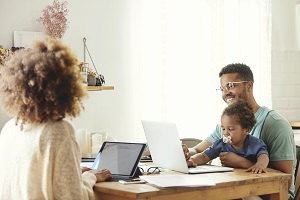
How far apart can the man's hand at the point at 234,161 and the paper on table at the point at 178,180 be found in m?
0.38

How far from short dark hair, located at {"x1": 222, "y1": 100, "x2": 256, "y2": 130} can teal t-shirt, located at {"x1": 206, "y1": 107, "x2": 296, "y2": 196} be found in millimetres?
166

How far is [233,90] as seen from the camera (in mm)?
3316

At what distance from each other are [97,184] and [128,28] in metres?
2.28

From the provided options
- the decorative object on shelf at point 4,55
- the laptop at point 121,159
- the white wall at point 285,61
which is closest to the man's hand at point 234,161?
the laptop at point 121,159

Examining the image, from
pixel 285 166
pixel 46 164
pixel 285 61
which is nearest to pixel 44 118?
pixel 46 164

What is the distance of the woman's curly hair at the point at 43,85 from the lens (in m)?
2.07

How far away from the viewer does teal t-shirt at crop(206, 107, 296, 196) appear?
305 centimetres

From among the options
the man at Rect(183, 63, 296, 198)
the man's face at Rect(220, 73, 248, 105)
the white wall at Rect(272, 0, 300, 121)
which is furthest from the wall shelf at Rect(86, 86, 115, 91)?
the white wall at Rect(272, 0, 300, 121)

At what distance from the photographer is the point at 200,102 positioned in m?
4.77

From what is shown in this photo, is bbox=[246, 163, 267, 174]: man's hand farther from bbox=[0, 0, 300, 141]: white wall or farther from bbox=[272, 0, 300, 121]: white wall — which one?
bbox=[272, 0, 300, 121]: white wall

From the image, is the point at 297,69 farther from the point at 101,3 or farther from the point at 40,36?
the point at 40,36

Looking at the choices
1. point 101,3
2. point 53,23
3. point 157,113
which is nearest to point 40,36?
point 53,23

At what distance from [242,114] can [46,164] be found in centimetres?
128

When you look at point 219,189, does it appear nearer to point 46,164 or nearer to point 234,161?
point 234,161
